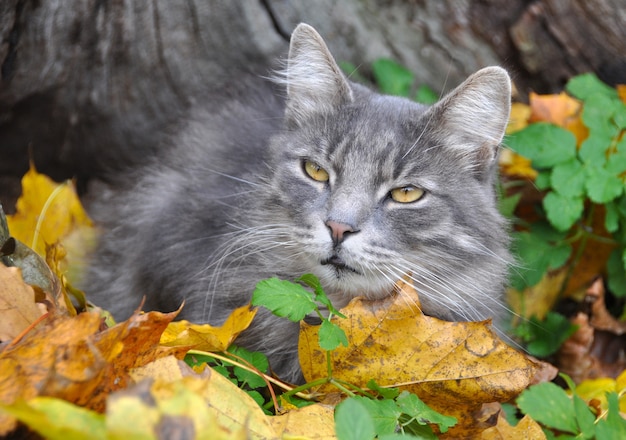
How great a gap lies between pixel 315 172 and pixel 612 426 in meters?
1.29

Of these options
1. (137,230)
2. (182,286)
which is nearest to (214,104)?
(137,230)

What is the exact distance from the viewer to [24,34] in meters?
3.21

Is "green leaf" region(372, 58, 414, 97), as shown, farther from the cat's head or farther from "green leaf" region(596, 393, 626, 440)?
"green leaf" region(596, 393, 626, 440)

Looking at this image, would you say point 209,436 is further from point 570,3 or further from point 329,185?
point 570,3

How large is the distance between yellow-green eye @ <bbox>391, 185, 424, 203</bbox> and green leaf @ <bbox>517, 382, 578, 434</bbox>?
807 mm

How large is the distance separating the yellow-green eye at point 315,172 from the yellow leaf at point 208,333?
60 cm

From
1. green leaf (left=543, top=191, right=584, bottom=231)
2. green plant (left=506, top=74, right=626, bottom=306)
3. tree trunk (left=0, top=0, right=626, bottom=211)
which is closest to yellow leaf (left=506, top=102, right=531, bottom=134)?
tree trunk (left=0, top=0, right=626, bottom=211)

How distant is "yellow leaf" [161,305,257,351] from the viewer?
222 cm

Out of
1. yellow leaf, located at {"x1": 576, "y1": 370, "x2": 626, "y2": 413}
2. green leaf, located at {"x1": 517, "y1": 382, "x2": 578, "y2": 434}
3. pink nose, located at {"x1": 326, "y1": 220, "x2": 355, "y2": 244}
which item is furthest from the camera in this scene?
yellow leaf, located at {"x1": 576, "y1": 370, "x2": 626, "y2": 413}

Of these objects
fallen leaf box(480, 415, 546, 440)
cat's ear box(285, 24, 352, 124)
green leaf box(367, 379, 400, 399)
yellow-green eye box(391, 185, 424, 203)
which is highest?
cat's ear box(285, 24, 352, 124)

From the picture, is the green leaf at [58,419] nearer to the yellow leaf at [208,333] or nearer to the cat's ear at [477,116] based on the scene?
the yellow leaf at [208,333]

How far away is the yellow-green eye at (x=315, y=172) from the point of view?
2.64 meters

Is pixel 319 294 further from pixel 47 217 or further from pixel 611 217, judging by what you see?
pixel 611 217

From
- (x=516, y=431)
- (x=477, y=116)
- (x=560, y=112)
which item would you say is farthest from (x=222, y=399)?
(x=560, y=112)
